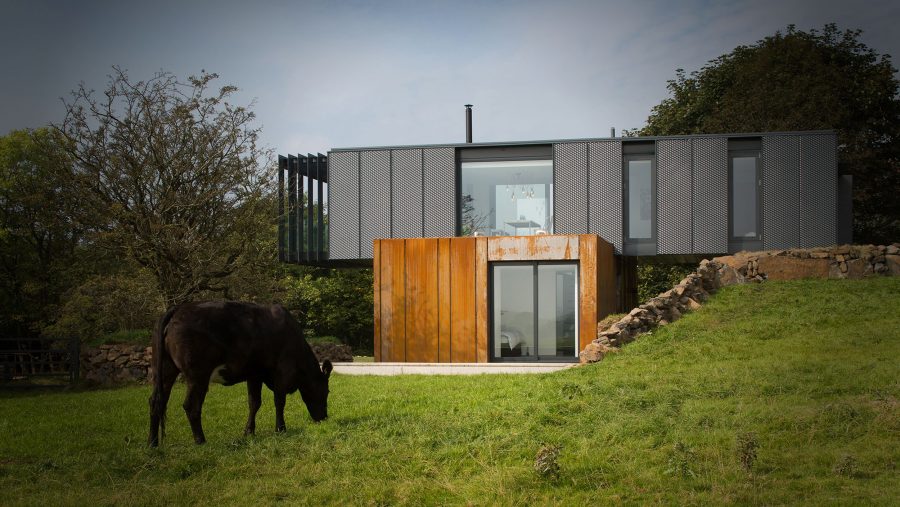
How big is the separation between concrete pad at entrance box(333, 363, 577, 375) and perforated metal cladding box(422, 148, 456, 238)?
527 cm

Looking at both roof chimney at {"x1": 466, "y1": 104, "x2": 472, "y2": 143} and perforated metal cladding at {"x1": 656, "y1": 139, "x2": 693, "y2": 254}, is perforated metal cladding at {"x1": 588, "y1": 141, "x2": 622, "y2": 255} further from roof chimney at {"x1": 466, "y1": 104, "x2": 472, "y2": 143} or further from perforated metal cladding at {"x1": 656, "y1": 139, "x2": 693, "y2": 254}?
roof chimney at {"x1": 466, "y1": 104, "x2": 472, "y2": 143}

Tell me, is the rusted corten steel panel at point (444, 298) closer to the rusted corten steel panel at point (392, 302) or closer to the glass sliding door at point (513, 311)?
the rusted corten steel panel at point (392, 302)

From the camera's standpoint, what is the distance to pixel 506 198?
23188mm

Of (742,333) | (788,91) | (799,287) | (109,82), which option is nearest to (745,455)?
(742,333)

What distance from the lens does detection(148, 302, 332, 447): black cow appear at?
9055 mm

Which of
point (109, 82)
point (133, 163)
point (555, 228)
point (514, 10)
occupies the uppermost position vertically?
point (514, 10)

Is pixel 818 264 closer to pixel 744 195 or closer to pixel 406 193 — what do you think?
pixel 744 195

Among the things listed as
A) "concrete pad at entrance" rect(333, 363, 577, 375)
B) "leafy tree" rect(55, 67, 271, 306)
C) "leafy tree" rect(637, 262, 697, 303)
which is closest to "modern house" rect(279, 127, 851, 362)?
"concrete pad at entrance" rect(333, 363, 577, 375)

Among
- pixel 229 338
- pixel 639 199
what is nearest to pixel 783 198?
pixel 639 199

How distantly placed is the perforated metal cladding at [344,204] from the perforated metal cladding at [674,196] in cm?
839

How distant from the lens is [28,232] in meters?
29.6

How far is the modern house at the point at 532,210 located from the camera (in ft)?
68.3

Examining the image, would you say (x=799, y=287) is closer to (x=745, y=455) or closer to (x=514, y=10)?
(x=514, y=10)

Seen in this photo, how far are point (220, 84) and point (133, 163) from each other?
3018 mm
